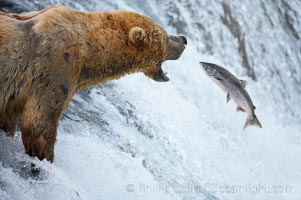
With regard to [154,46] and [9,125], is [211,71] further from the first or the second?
[9,125]

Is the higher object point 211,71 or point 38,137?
point 38,137

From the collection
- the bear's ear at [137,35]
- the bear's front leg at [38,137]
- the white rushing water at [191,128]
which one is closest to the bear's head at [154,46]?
the bear's ear at [137,35]

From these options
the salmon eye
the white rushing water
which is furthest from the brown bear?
the salmon eye

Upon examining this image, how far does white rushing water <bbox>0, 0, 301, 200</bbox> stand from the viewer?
446cm

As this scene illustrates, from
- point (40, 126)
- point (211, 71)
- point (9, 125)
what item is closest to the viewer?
point (40, 126)

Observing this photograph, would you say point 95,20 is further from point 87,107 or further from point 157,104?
point 157,104

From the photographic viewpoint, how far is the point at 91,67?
4.24 metres

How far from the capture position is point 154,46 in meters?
4.54

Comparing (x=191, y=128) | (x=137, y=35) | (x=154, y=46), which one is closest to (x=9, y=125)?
(x=137, y=35)

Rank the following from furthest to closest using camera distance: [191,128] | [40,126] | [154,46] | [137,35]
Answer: [191,128] → [154,46] → [137,35] → [40,126]

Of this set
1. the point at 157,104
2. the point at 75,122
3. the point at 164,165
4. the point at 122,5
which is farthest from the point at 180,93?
the point at 75,122

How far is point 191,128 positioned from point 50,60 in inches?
124

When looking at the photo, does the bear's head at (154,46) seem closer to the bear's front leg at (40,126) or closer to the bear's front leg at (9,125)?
the bear's front leg at (40,126)

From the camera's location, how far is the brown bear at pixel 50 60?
3.89 m
